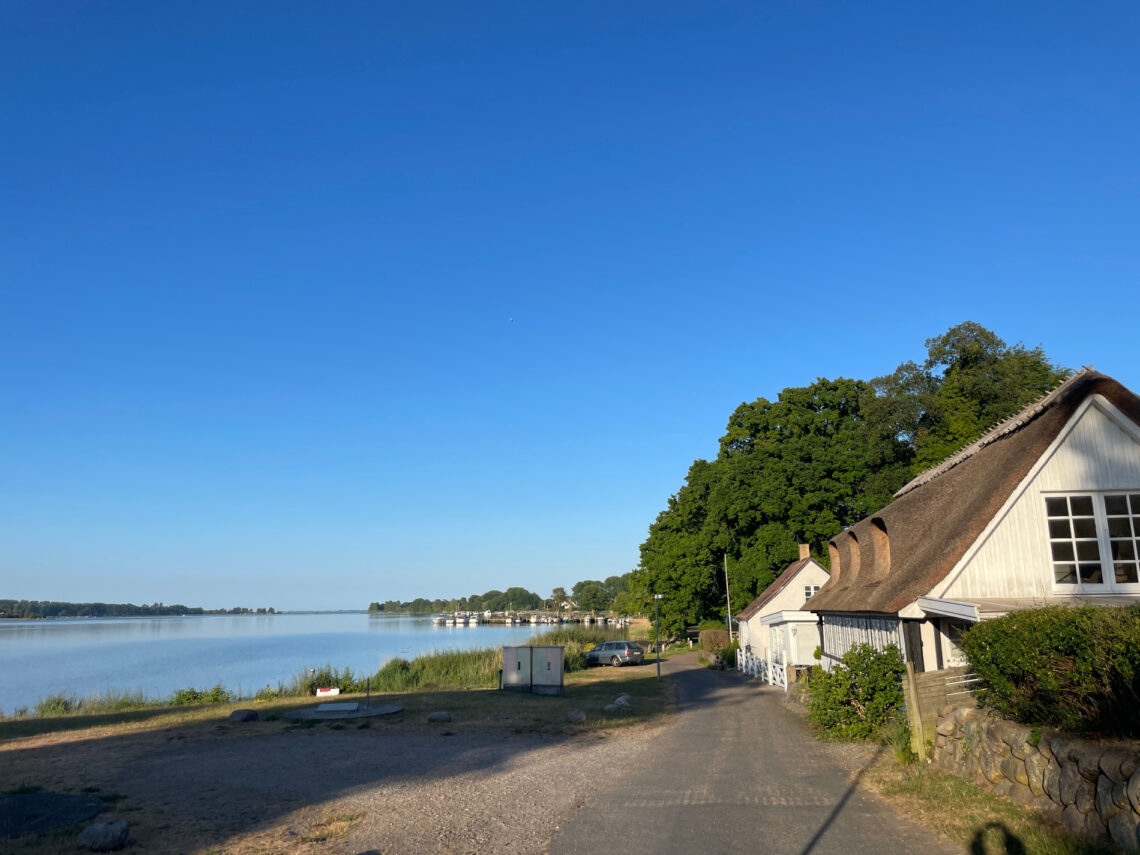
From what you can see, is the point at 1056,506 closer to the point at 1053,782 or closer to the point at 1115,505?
the point at 1115,505

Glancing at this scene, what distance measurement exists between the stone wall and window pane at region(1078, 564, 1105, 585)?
4.58m

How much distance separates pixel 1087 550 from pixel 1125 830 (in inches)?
355

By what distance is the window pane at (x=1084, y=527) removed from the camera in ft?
50.2

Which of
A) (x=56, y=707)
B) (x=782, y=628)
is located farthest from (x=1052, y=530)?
(x=56, y=707)

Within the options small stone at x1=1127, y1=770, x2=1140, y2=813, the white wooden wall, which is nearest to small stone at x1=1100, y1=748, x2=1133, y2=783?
small stone at x1=1127, y1=770, x2=1140, y2=813

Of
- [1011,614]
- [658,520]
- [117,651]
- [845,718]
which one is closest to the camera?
[1011,614]

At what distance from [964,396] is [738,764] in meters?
36.2

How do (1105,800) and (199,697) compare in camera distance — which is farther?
(199,697)

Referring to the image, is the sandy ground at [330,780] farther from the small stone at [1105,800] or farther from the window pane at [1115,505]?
the window pane at [1115,505]

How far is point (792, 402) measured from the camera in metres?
55.4

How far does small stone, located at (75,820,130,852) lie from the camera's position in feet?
29.8

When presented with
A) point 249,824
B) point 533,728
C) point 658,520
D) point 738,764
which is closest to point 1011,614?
point 738,764

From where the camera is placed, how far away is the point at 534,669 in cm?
2912

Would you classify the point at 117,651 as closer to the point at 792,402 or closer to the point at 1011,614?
the point at 792,402
